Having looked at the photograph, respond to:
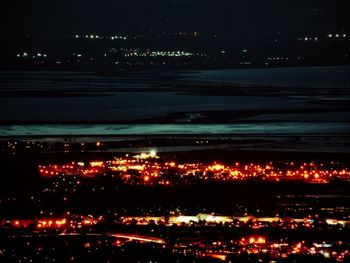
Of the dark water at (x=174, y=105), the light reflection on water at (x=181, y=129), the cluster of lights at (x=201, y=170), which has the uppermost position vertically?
the cluster of lights at (x=201, y=170)

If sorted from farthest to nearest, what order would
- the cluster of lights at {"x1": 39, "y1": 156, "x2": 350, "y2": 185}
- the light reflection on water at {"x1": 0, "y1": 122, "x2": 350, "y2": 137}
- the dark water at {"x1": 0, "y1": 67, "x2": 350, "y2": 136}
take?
1. the dark water at {"x1": 0, "y1": 67, "x2": 350, "y2": 136}
2. the light reflection on water at {"x1": 0, "y1": 122, "x2": 350, "y2": 137}
3. the cluster of lights at {"x1": 39, "y1": 156, "x2": 350, "y2": 185}

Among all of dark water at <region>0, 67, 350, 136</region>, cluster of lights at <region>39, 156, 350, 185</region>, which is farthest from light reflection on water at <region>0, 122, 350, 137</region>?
cluster of lights at <region>39, 156, 350, 185</region>

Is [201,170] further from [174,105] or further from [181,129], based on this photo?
[174,105]

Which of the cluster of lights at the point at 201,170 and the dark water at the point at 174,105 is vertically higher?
the cluster of lights at the point at 201,170

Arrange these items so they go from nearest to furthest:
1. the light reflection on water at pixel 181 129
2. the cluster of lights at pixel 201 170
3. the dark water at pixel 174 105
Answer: the cluster of lights at pixel 201 170, the light reflection on water at pixel 181 129, the dark water at pixel 174 105

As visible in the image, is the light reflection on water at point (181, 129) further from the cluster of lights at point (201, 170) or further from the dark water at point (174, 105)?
the cluster of lights at point (201, 170)

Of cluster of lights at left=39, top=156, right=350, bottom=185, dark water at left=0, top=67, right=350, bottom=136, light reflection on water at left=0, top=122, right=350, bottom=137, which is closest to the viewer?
cluster of lights at left=39, top=156, right=350, bottom=185

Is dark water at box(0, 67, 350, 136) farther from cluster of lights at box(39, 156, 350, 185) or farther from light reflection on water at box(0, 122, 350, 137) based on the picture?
cluster of lights at box(39, 156, 350, 185)

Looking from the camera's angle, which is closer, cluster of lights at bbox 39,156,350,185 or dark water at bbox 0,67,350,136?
cluster of lights at bbox 39,156,350,185

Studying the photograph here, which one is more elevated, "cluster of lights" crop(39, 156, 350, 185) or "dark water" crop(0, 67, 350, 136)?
"cluster of lights" crop(39, 156, 350, 185)

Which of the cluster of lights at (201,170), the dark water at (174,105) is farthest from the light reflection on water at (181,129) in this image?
the cluster of lights at (201,170)

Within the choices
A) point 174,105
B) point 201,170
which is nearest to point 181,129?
point 174,105

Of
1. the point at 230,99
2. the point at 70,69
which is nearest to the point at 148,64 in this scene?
the point at 70,69
